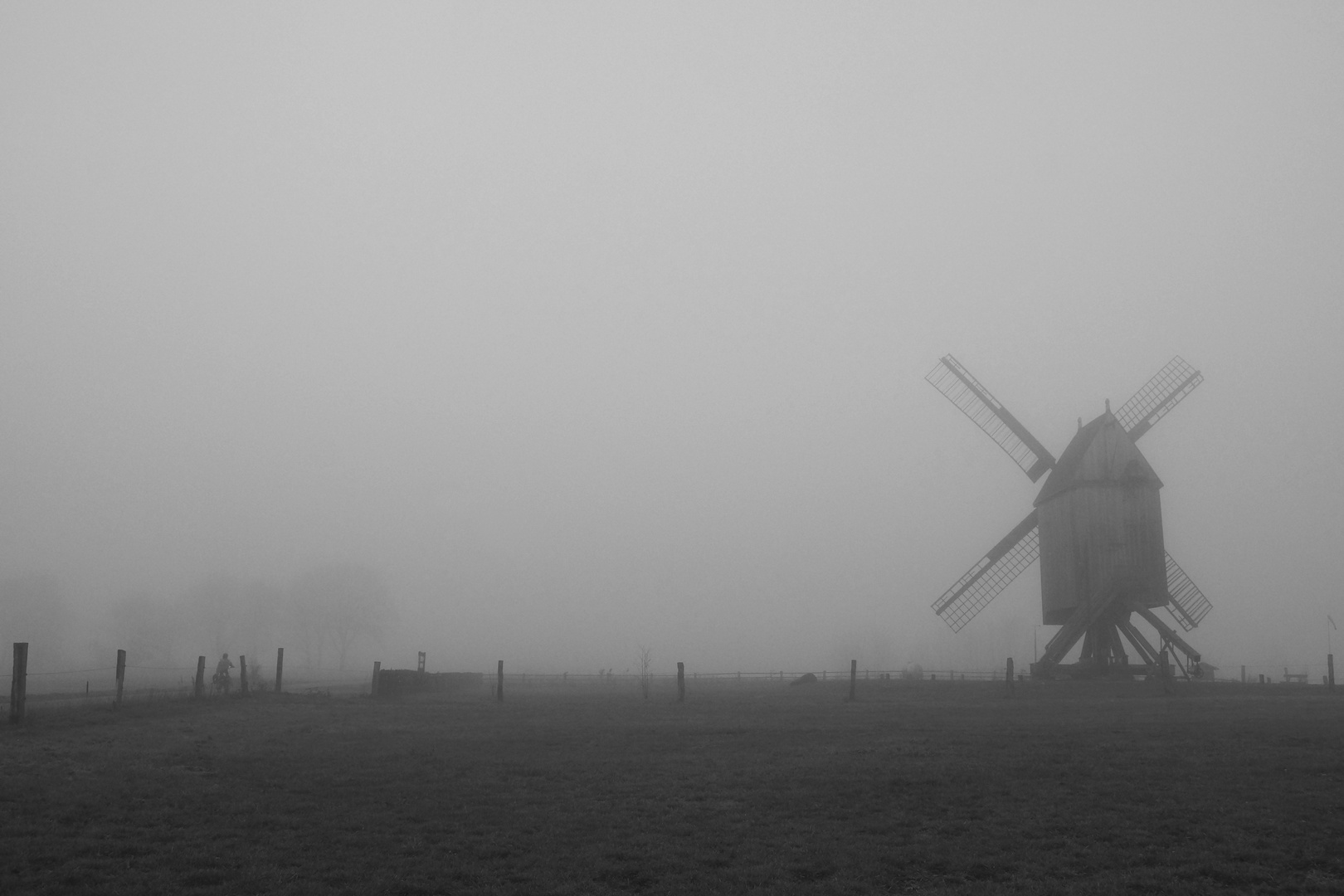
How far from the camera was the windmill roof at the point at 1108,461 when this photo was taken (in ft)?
160

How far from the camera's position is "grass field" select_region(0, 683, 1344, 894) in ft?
36.6

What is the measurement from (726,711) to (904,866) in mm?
19038

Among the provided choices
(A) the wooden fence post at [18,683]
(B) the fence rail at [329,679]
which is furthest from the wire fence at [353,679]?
(A) the wooden fence post at [18,683]

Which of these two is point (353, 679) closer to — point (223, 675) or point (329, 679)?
point (329, 679)

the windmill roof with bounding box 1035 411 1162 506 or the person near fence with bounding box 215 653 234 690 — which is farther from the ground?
the windmill roof with bounding box 1035 411 1162 506

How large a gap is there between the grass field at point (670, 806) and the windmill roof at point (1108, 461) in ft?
79.3

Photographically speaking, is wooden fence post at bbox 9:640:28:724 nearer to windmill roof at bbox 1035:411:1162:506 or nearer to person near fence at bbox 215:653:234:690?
person near fence at bbox 215:653:234:690

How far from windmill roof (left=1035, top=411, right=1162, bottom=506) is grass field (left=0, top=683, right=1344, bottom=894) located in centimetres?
2417

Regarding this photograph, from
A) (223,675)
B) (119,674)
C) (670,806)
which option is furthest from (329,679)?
(670,806)

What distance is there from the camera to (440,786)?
16422 mm

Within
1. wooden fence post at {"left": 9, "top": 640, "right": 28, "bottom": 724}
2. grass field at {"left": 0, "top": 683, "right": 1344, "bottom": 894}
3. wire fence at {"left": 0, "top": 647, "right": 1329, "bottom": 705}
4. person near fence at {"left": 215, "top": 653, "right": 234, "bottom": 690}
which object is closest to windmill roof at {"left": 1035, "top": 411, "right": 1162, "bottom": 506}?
wire fence at {"left": 0, "top": 647, "right": 1329, "bottom": 705}

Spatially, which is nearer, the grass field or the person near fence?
the grass field

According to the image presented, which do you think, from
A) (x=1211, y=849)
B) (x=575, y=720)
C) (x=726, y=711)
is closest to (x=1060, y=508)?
(x=726, y=711)

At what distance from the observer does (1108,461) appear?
160 ft
